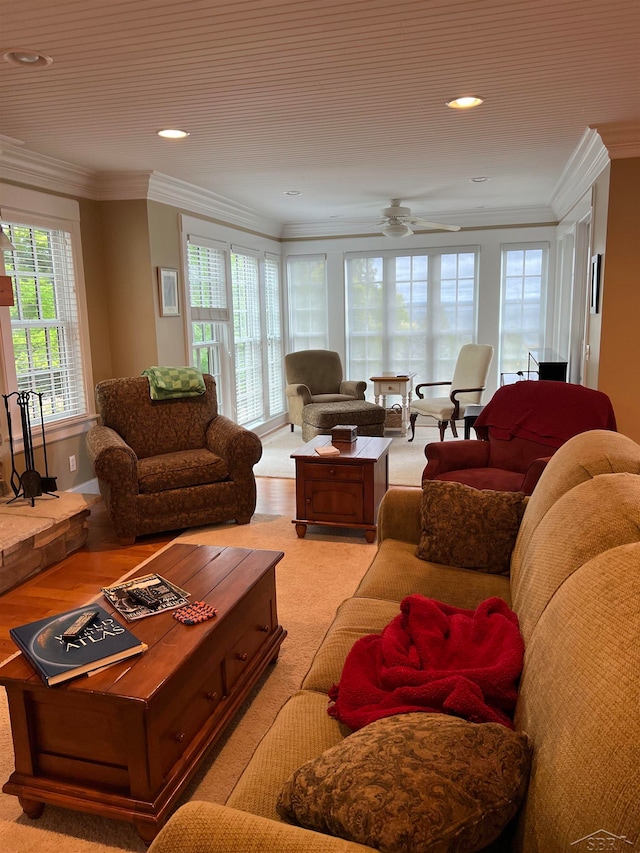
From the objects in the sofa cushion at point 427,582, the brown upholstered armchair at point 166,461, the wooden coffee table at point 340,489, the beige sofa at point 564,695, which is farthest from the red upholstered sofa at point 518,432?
the beige sofa at point 564,695

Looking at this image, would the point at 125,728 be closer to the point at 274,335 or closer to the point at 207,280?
the point at 207,280

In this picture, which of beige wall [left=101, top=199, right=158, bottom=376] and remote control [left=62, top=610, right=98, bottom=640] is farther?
beige wall [left=101, top=199, right=158, bottom=376]

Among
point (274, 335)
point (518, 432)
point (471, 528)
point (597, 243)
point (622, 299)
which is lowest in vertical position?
point (471, 528)

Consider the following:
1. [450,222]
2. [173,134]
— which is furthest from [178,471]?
[450,222]

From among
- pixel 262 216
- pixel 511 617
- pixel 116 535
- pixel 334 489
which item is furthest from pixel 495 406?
pixel 262 216

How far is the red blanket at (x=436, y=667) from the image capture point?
131cm

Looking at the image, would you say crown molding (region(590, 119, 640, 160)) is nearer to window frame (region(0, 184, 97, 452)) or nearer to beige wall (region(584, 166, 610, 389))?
beige wall (region(584, 166, 610, 389))

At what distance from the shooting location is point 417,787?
0.94 m

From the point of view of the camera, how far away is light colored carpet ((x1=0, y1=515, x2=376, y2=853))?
66.9 inches

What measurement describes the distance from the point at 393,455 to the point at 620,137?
3266mm

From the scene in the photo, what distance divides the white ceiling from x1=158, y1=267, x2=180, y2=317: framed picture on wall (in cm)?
77

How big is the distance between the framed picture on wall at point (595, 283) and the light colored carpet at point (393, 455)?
6.01ft

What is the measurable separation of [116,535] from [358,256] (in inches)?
192

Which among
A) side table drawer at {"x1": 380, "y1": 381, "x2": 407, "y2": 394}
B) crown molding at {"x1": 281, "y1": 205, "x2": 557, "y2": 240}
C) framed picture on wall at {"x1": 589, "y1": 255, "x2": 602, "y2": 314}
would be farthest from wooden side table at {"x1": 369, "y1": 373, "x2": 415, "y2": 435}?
framed picture on wall at {"x1": 589, "y1": 255, "x2": 602, "y2": 314}
